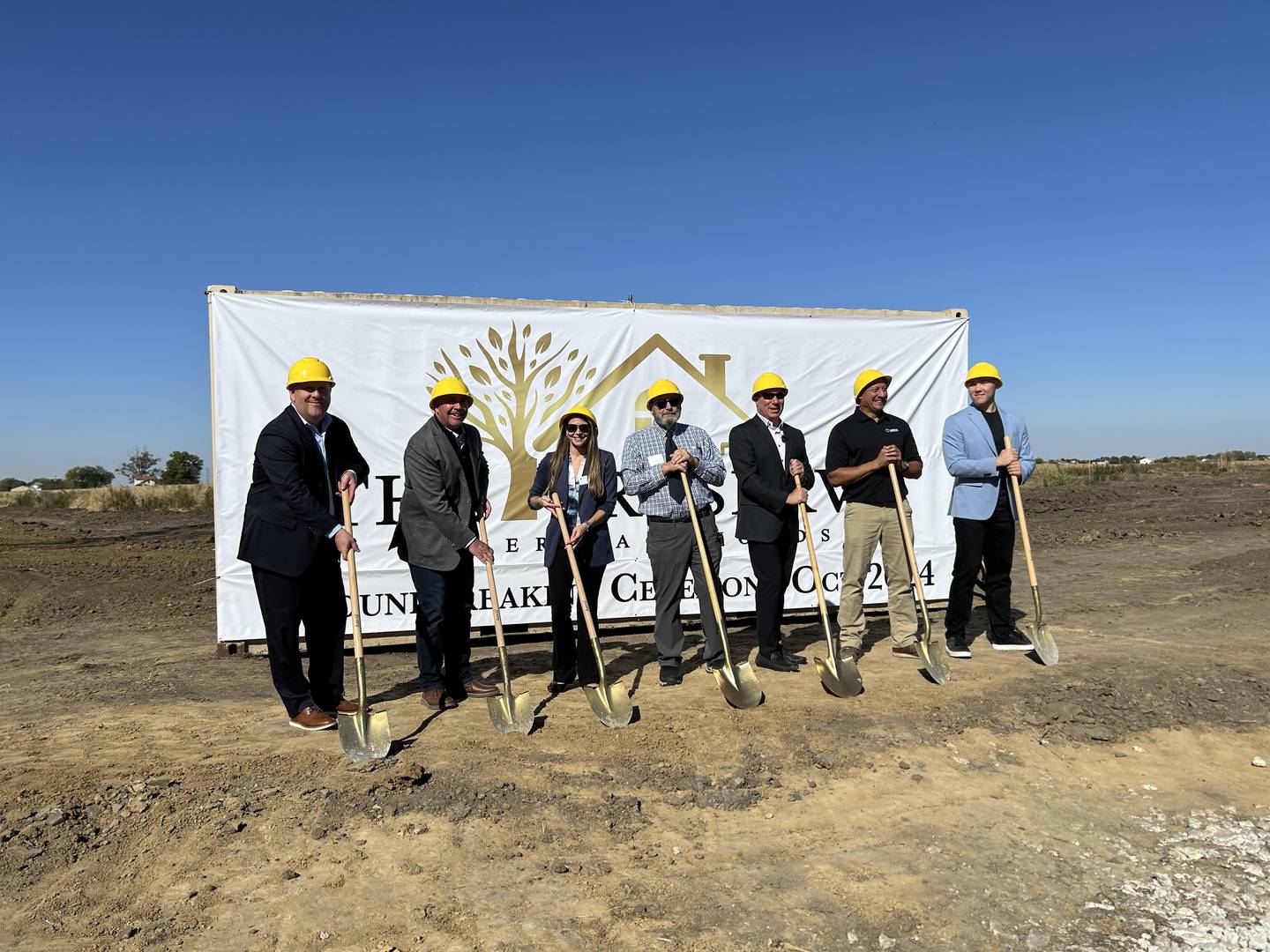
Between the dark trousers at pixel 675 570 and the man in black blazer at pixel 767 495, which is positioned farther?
the man in black blazer at pixel 767 495

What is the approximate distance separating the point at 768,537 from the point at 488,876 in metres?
3.08

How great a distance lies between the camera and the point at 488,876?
3.08 metres

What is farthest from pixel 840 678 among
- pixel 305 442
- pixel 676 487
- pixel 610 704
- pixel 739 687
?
pixel 305 442

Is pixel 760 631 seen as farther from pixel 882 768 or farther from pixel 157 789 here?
pixel 157 789

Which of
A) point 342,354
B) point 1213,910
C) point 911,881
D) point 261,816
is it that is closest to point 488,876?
point 261,816

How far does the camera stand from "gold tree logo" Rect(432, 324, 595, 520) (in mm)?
7121

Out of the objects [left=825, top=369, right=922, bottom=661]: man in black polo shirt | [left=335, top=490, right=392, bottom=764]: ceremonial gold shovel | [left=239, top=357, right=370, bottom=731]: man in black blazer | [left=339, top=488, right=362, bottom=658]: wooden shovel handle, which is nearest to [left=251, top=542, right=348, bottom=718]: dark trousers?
[left=239, top=357, right=370, bottom=731]: man in black blazer

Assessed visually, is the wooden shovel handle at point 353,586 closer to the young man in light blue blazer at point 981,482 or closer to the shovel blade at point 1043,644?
the young man in light blue blazer at point 981,482

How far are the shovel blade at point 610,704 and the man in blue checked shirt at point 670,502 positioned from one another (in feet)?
2.52

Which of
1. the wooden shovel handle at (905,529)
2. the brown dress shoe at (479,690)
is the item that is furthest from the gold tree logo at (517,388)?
the wooden shovel handle at (905,529)

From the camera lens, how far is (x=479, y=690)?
Answer: 17.6ft

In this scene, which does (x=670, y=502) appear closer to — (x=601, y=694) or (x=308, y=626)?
(x=601, y=694)

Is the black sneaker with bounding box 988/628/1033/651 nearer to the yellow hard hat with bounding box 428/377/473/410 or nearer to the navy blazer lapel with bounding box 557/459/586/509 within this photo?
the navy blazer lapel with bounding box 557/459/586/509

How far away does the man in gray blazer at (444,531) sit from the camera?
16.1 feet
